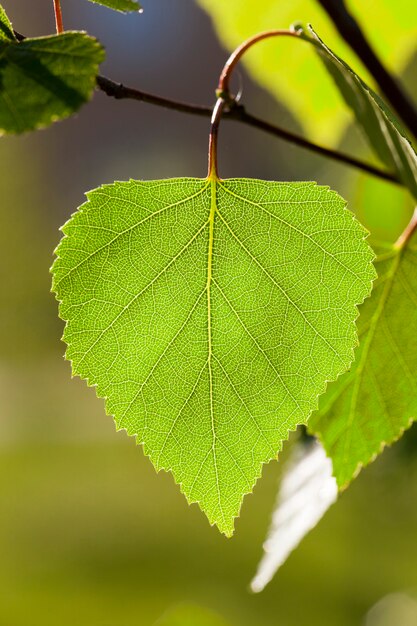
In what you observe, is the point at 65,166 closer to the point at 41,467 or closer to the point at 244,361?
the point at 41,467

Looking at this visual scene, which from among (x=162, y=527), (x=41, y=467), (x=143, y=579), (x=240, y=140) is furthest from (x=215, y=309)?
(x=240, y=140)

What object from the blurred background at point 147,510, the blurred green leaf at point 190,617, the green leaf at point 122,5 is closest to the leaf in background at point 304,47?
the blurred background at point 147,510

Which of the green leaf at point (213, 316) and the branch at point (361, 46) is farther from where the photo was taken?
the branch at point (361, 46)

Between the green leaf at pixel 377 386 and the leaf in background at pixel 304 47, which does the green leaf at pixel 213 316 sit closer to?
the green leaf at pixel 377 386

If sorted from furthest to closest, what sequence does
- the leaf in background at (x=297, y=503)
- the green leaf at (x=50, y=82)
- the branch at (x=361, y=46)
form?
the leaf in background at (x=297, y=503), the branch at (x=361, y=46), the green leaf at (x=50, y=82)

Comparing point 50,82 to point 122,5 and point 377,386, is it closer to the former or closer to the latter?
point 122,5

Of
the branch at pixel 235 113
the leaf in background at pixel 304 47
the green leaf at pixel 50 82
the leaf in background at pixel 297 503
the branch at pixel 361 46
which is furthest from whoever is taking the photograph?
the leaf in background at pixel 304 47
